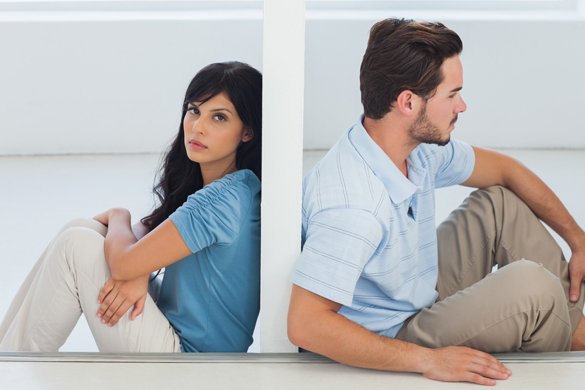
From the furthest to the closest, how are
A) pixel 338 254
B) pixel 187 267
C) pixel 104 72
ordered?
pixel 104 72, pixel 187 267, pixel 338 254

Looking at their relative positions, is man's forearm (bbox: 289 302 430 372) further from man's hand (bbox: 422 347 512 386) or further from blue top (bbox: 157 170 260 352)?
blue top (bbox: 157 170 260 352)

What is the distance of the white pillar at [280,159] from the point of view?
1.21m

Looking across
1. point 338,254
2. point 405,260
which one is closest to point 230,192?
point 338,254

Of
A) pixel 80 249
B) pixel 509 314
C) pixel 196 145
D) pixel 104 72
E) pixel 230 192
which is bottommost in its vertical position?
pixel 509 314

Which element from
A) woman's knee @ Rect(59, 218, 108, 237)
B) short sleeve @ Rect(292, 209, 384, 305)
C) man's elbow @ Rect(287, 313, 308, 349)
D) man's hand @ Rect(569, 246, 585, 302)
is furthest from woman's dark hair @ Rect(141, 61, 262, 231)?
man's hand @ Rect(569, 246, 585, 302)

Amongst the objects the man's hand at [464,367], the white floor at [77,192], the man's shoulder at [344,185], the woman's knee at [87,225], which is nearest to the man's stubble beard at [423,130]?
the man's shoulder at [344,185]

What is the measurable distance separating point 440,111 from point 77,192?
2600 mm

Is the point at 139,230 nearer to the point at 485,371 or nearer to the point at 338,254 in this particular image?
the point at 338,254

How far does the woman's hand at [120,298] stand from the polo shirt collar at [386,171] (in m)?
0.55

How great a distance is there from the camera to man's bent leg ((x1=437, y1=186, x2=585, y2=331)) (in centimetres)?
157

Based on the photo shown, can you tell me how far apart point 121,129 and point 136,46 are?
557 millimetres

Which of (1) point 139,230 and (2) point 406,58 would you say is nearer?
(2) point 406,58

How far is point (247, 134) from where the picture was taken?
145 centimetres

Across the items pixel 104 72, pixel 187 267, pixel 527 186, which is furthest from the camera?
pixel 104 72
